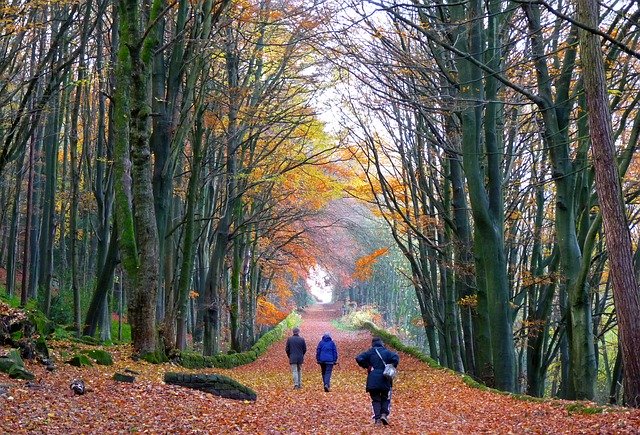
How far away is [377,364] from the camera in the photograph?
402 inches

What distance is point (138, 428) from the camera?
728 centimetres

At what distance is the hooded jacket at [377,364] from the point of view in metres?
10.0

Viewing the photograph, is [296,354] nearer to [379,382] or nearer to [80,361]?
[379,382]

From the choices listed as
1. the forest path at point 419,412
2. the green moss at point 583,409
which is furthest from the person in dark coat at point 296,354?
the green moss at point 583,409

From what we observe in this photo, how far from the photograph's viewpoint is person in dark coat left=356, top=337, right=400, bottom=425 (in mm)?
10023

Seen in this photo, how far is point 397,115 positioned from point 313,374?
9.28m

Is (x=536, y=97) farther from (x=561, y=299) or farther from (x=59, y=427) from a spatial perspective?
(x=561, y=299)

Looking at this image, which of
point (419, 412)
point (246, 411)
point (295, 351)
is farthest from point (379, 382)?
point (295, 351)

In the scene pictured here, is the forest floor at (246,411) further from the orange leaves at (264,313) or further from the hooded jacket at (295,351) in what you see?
the orange leaves at (264,313)

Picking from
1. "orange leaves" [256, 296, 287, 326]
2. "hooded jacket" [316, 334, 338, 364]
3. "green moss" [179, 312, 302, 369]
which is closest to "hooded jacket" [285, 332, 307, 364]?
"hooded jacket" [316, 334, 338, 364]

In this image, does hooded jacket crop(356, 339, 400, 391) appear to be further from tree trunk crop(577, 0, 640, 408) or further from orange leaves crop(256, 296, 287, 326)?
orange leaves crop(256, 296, 287, 326)

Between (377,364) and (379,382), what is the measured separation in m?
0.31

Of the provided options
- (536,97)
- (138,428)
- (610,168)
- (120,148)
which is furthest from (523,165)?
(138,428)

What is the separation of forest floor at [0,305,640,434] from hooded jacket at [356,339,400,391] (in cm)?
65
